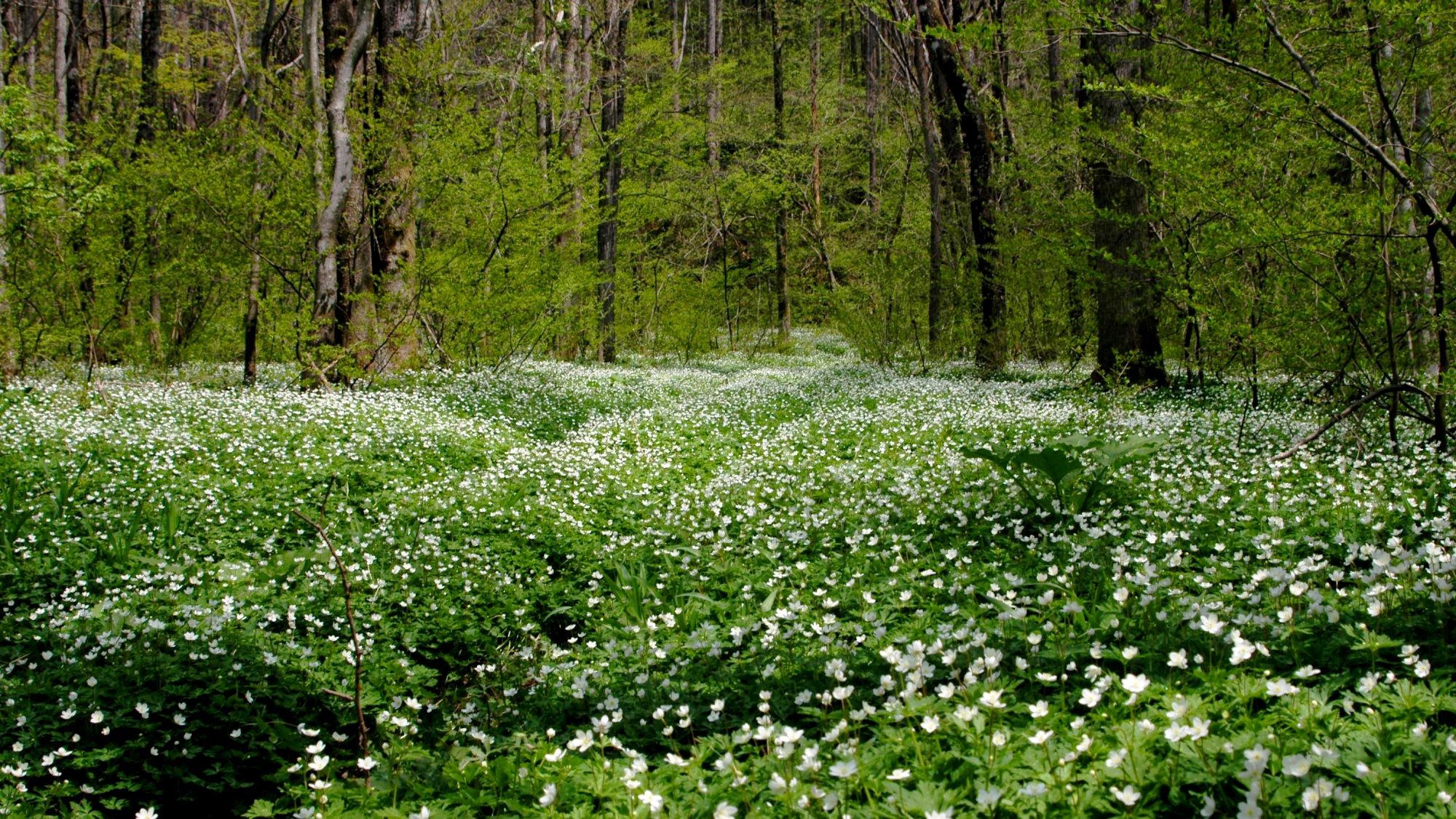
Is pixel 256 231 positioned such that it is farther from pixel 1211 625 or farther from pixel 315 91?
pixel 1211 625

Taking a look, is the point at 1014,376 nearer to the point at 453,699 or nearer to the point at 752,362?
the point at 752,362

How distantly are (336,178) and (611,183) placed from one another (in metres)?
10.3

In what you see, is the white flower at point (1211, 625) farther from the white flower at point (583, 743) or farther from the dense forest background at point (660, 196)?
the dense forest background at point (660, 196)

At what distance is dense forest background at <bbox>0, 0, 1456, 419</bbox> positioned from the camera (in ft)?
18.2

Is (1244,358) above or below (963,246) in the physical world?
below

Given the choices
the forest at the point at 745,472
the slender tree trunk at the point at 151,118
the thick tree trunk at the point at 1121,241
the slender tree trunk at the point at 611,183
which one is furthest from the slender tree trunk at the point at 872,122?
the slender tree trunk at the point at 151,118

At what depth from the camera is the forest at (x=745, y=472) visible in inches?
94.5

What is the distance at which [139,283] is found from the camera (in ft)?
36.1

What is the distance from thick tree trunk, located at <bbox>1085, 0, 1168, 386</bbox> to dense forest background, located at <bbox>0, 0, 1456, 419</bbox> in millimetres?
63

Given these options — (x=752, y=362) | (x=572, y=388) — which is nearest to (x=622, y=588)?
(x=572, y=388)

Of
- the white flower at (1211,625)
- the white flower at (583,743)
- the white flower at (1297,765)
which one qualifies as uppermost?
the white flower at (1211,625)

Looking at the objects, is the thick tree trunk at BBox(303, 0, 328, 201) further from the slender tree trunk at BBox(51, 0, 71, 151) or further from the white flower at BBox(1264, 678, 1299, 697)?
the white flower at BBox(1264, 678, 1299, 697)

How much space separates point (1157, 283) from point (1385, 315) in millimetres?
3649

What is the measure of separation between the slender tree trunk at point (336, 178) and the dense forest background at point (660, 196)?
45 mm
